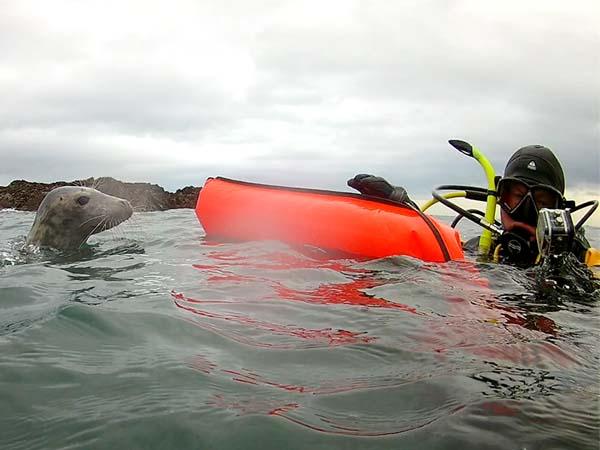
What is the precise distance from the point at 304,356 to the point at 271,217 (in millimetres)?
3378

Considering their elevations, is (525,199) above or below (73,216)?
above

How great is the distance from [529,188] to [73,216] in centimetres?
477

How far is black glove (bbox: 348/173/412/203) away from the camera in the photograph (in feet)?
18.5

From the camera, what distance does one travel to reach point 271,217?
5.71 meters

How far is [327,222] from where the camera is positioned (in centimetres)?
536

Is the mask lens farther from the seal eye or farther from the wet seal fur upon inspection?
the seal eye

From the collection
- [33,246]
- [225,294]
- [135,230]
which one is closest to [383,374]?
[225,294]

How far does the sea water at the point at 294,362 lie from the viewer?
168 centimetres

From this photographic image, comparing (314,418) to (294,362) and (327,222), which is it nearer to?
(294,362)

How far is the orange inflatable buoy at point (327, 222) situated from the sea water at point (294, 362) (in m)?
0.80

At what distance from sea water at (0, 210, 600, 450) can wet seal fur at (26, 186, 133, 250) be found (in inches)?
65.9

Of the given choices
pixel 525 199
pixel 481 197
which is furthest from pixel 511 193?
pixel 481 197

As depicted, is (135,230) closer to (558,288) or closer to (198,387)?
(558,288)

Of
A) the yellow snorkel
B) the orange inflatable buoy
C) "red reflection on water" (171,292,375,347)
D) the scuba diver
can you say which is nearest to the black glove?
the scuba diver
